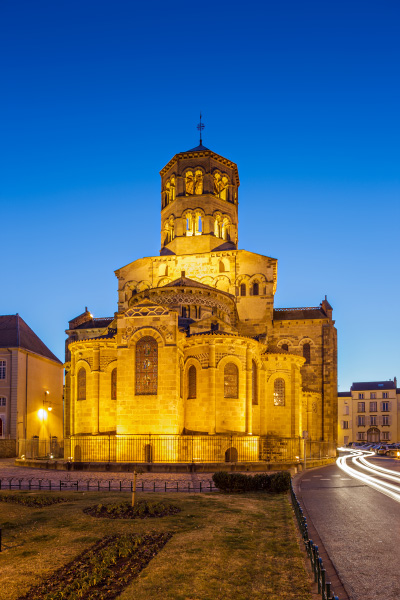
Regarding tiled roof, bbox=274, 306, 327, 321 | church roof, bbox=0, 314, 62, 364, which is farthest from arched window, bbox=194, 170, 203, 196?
church roof, bbox=0, 314, 62, 364

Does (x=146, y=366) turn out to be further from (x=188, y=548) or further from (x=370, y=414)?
(x=370, y=414)

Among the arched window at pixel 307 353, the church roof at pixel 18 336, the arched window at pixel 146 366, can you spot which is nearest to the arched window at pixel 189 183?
the arched window at pixel 307 353

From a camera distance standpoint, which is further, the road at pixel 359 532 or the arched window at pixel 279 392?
the arched window at pixel 279 392

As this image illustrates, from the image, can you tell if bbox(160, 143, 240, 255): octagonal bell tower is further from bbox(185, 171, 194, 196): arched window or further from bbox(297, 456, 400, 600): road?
bbox(297, 456, 400, 600): road

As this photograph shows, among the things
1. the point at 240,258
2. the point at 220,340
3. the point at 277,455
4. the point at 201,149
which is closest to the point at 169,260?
the point at 240,258

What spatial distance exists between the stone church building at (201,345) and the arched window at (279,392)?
72 mm

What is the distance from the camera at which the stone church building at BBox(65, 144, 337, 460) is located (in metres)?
30.4

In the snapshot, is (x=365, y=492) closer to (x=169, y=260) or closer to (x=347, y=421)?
(x=169, y=260)

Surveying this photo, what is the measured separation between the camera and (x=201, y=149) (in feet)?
167

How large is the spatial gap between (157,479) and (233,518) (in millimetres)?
9257

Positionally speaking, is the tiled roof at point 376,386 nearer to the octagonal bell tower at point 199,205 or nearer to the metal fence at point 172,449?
the octagonal bell tower at point 199,205

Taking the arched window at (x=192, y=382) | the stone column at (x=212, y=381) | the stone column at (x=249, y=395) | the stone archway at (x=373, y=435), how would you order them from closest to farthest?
the stone column at (x=212, y=381)
the stone column at (x=249, y=395)
the arched window at (x=192, y=382)
the stone archway at (x=373, y=435)

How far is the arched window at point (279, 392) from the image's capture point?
1503 inches

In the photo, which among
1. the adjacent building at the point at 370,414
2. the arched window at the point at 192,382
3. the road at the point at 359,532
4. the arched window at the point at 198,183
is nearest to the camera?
the road at the point at 359,532
